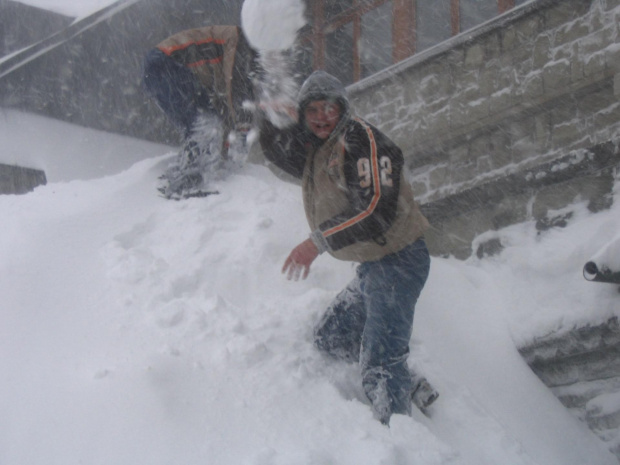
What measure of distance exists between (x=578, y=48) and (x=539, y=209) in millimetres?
1168

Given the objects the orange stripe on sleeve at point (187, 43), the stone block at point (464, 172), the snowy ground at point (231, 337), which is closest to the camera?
the snowy ground at point (231, 337)

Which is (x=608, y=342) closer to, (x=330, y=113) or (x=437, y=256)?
(x=437, y=256)

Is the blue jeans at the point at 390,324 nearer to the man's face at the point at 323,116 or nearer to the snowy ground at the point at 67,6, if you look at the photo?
the man's face at the point at 323,116

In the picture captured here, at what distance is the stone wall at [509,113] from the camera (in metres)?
4.09

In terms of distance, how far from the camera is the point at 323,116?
2918mm

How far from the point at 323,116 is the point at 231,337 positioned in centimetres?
111

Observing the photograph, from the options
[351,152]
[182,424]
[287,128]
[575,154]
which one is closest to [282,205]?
[287,128]

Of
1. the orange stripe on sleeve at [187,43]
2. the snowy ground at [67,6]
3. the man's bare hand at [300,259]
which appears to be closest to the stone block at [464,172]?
the orange stripe on sleeve at [187,43]

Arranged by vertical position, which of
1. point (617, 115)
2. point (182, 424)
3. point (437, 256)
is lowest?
point (437, 256)

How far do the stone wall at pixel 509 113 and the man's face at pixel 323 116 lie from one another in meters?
1.78

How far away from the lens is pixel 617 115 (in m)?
4.04

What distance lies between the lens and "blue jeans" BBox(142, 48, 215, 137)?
4.38 meters

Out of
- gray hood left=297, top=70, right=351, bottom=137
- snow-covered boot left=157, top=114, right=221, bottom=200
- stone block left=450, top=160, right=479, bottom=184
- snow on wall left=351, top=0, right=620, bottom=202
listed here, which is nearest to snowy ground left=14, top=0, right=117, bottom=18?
snow-covered boot left=157, top=114, right=221, bottom=200

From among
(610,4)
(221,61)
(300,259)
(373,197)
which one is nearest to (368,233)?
(373,197)
